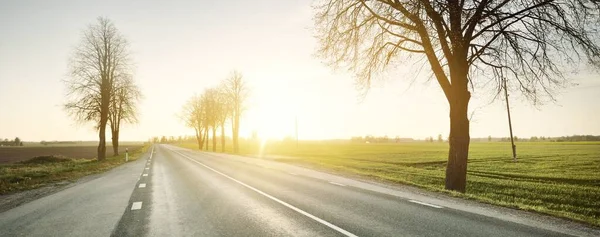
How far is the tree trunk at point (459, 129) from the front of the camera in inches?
453

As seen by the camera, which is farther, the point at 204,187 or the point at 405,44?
the point at 405,44

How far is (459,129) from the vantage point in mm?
11570

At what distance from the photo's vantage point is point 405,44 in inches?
506

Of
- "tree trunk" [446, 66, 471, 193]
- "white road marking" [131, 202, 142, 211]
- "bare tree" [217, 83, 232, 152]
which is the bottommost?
"white road marking" [131, 202, 142, 211]

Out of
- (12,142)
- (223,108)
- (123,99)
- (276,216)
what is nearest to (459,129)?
(276,216)

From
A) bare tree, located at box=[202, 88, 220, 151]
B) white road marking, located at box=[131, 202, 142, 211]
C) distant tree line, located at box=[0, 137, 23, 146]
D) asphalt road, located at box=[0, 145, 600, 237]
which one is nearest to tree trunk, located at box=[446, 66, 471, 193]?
asphalt road, located at box=[0, 145, 600, 237]

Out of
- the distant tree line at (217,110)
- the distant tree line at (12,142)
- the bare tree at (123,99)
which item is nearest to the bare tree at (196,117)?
the distant tree line at (217,110)

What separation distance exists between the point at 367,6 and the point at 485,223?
8.34 metres

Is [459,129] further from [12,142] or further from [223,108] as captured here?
[12,142]

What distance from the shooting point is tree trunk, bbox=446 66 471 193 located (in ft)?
37.8

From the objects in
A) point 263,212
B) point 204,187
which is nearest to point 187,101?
point 204,187

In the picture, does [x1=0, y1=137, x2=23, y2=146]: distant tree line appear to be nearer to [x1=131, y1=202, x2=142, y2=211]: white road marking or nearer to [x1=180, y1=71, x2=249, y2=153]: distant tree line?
[x1=180, y1=71, x2=249, y2=153]: distant tree line

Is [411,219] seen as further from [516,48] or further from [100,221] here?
[516,48]

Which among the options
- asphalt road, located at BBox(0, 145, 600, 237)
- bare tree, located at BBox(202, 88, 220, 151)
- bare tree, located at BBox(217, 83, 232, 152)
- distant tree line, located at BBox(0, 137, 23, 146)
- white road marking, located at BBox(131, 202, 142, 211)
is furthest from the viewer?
distant tree line, located at BBox(0, 137, 23, 146)
